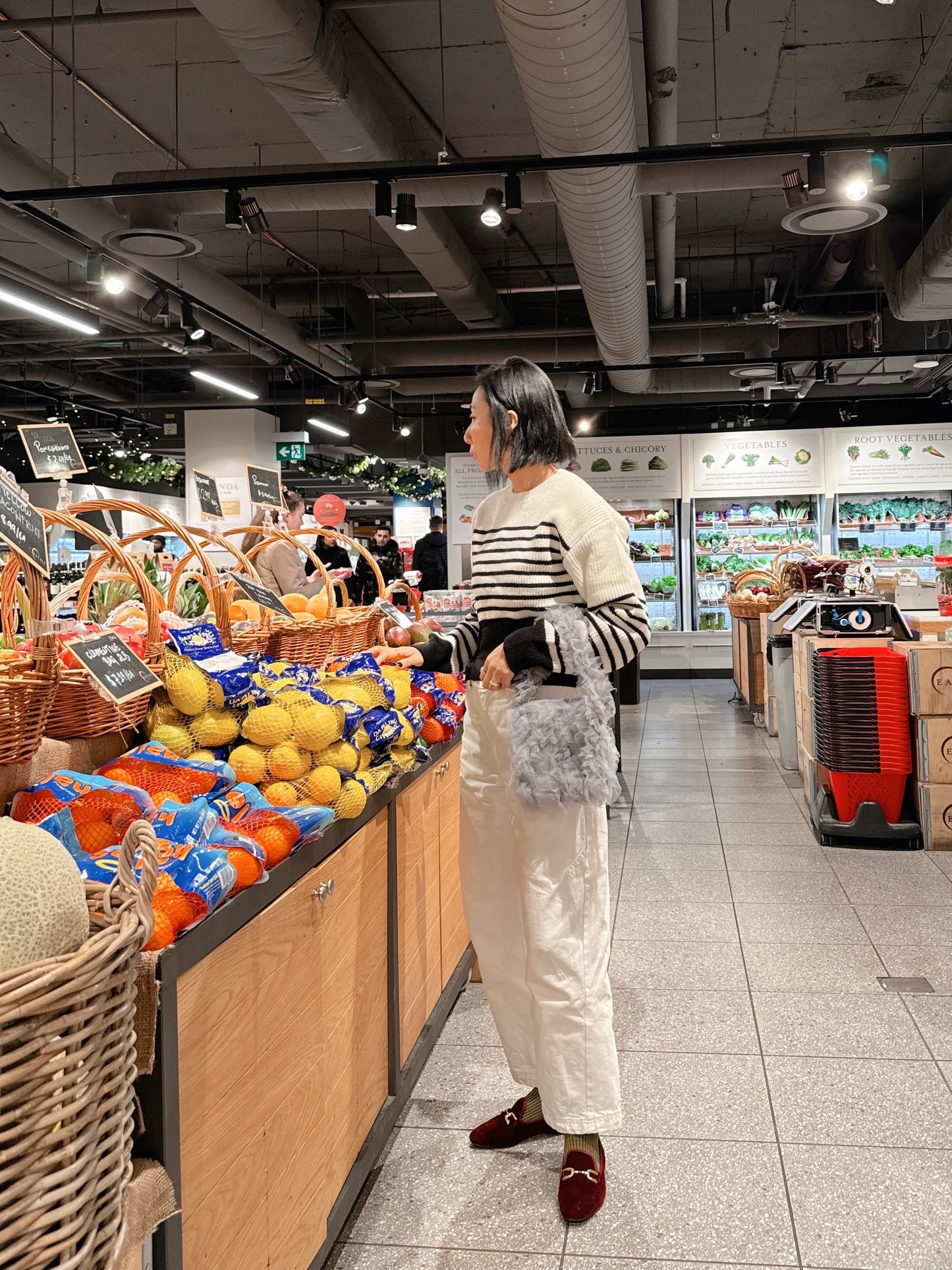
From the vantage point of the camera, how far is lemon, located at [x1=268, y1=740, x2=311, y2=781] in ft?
6.28

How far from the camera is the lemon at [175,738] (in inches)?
74.3

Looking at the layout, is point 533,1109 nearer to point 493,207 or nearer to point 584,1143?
point 584,1143

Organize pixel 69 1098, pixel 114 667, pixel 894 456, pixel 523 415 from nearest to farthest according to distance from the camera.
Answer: pixel 69 1098 < pixel 114 667 < pixel 523 415 < pixel 894 456

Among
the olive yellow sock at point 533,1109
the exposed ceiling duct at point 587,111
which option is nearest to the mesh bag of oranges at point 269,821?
the olive yellow sock at point 533,1109

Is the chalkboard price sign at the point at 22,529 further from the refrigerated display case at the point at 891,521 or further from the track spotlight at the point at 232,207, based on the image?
the refrigerated display case at the point at 891,521

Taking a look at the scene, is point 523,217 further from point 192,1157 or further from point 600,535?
point 192,1157

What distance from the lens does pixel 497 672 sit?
2047mm

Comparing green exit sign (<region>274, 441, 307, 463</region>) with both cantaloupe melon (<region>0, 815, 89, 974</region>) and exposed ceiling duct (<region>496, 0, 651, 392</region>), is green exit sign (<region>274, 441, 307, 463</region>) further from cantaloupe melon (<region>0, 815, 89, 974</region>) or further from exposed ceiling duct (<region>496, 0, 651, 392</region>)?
cantaloupe melon (<region>0, 815, 89, 974</region>)

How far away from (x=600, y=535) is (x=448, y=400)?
14747mm

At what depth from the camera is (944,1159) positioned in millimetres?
2211

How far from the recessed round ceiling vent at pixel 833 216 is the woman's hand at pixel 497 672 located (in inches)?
198

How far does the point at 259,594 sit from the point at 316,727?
792mm

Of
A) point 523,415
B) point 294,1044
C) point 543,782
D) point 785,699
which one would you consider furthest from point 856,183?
point 294,1044

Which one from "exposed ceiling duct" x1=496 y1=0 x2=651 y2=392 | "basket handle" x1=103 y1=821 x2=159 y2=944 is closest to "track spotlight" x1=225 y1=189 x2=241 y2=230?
"exposed ceiling duct" x1=496 y1=0 x2=651 y2=392
